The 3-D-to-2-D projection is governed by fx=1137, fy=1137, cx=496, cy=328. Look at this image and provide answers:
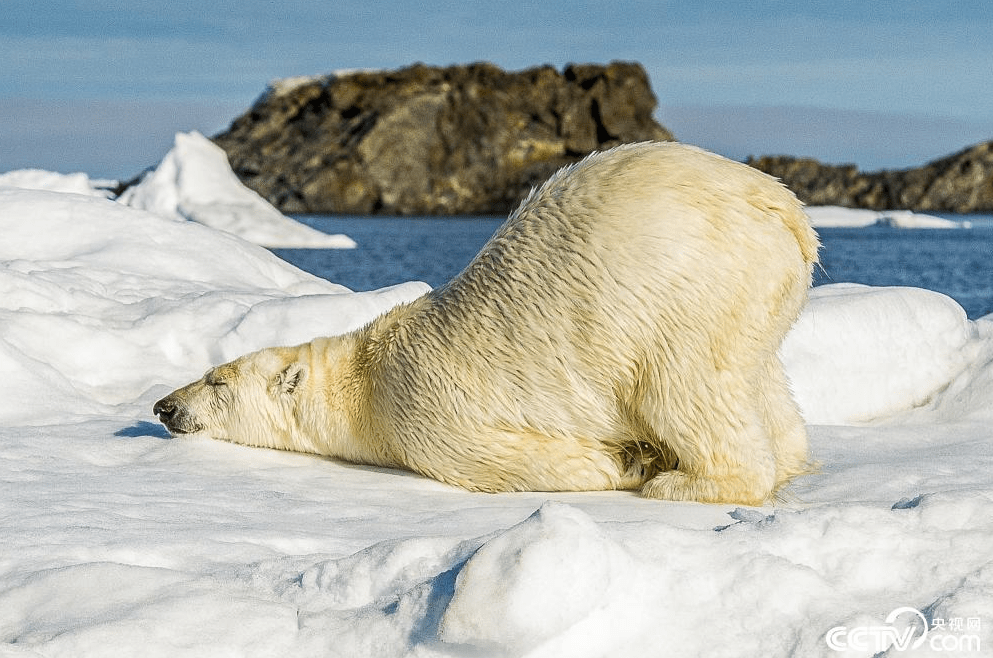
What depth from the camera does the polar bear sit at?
4355 millimetres

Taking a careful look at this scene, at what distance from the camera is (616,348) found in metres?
4.43

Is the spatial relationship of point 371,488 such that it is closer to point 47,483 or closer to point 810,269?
point 47,483

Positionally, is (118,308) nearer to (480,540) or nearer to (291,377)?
(291,377)

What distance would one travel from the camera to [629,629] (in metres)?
2.70

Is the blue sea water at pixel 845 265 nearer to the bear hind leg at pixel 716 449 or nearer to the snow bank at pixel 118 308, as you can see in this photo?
the snow bank at pixel 118 308

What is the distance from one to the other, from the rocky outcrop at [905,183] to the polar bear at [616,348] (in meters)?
105

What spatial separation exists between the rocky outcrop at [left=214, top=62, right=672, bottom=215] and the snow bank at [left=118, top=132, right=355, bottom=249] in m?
71.3

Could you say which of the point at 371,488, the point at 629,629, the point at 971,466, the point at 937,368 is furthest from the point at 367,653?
the point at 937,368

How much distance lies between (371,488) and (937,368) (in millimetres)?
3794

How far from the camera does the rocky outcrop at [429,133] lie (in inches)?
4097
